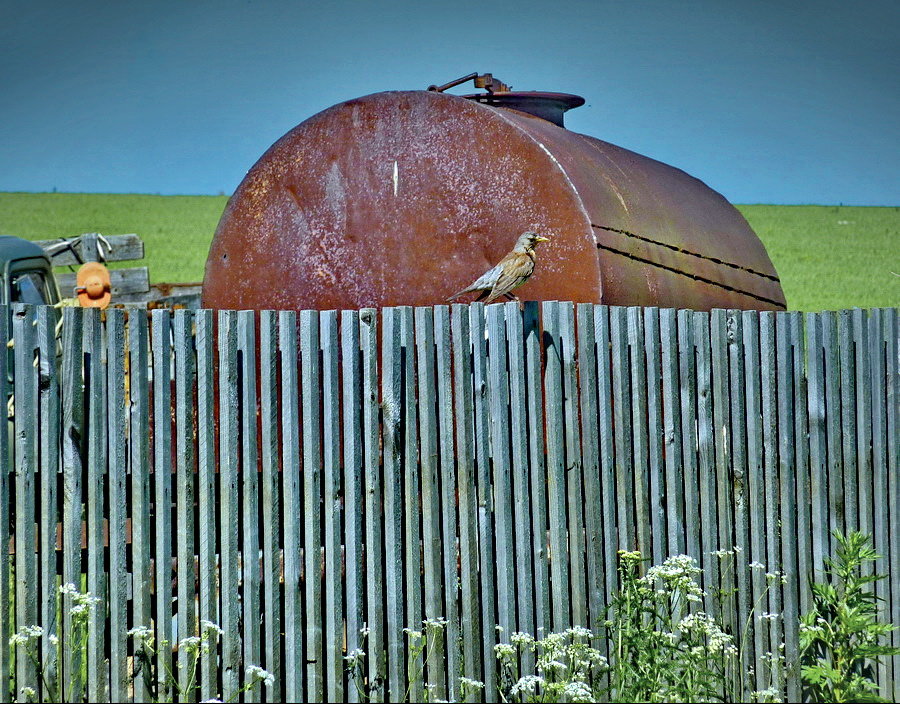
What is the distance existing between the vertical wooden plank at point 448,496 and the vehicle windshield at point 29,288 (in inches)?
268

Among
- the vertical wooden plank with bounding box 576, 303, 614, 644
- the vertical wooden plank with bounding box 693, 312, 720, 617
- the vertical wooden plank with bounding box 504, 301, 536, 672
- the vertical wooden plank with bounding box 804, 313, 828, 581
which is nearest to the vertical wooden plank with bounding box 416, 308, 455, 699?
the vertical wooden plank with bounding box 504, 301, 536, 672

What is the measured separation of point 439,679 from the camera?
193 inches

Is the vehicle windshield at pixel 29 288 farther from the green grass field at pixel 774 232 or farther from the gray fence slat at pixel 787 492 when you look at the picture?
the green grass field at pixel 774 232

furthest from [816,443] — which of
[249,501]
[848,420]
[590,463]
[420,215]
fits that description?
[249,501]

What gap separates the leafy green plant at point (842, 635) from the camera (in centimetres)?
505

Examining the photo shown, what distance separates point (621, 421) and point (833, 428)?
1552mm

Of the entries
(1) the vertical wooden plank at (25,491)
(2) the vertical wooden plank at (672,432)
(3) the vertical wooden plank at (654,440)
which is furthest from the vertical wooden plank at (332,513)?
(2) the vertical wooden plank at (672,432)

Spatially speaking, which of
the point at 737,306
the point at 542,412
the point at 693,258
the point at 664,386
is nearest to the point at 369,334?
the point at 542,412

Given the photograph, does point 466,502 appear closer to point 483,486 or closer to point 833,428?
point 483,486

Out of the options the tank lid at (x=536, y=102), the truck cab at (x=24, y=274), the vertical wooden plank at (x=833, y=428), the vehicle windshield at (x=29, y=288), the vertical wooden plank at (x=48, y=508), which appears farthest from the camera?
the vehicle windshield at (x=29, y=288)

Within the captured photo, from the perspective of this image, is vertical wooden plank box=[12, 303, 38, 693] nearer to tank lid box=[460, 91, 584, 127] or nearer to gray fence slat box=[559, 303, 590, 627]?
gray fence slat box=[559, 303, 590, 627]

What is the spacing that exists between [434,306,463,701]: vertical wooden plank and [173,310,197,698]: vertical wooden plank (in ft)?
3.76

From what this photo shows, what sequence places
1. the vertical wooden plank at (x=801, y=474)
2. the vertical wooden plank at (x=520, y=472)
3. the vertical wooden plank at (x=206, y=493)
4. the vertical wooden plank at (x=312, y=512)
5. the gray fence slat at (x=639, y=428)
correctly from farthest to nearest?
the vertical wooden plank at (x=801, y=474) < the gray fence slat at (x=639, y=428) < the vertical wooden plank at (x=520, y=472) < the vertical wooden plank at (x=312, y=512) < the vertical wooden plank at (x=206, y=493)

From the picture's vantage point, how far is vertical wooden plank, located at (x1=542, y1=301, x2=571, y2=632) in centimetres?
519
